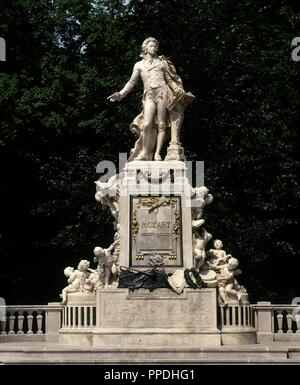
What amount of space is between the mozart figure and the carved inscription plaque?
3.86ft

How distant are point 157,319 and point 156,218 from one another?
230 cm

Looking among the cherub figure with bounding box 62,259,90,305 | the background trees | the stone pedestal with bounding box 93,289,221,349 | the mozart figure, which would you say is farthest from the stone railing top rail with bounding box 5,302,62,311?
the background trees

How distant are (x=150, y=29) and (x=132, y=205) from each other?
11.9m

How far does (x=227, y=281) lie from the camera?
1059 inches

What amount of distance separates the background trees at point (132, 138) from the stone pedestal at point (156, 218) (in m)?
8.77

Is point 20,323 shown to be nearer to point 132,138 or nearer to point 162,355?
point 162,355

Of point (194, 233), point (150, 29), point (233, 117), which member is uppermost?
point (150, 29)

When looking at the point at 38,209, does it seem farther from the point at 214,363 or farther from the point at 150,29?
the point at 214,363

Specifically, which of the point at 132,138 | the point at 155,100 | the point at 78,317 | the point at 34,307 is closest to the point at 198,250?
the point at 78,317

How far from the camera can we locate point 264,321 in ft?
94.6

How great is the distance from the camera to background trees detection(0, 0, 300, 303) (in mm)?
36719

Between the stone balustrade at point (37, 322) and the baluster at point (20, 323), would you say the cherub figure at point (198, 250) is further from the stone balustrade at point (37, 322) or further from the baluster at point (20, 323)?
the baluster at point (20, 323)

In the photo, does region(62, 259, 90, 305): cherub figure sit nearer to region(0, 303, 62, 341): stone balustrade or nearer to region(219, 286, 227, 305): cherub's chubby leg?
region(0, 303, 62, 341): stone balustrade

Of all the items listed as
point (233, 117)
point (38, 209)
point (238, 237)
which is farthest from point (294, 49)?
point (38, 209)
